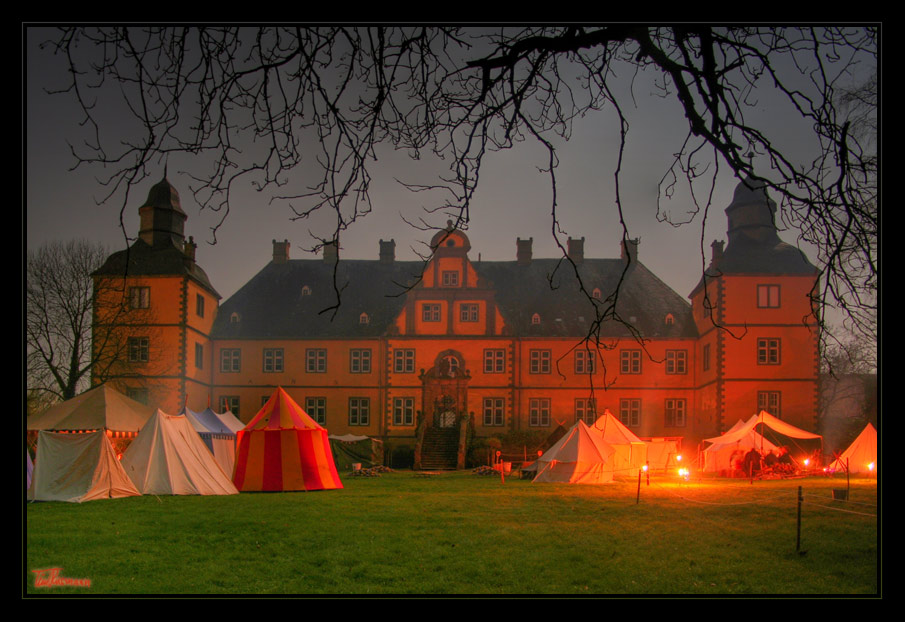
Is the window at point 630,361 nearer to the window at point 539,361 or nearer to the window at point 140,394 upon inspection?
the window at point 539,361

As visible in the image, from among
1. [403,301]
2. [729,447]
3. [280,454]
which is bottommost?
[729,447]

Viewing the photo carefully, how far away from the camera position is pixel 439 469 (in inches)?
1341

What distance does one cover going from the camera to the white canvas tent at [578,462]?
1014 inches

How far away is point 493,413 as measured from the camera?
39.2 metres

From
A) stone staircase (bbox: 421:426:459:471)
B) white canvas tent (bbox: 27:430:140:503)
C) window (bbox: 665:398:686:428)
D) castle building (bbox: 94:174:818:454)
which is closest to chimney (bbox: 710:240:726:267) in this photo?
castle building (bbox: 94:174:818:454)

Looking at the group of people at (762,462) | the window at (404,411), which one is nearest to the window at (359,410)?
the window at (404,411)

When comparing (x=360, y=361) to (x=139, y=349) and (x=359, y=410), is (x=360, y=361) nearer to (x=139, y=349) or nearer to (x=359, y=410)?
(x=359, y=410)

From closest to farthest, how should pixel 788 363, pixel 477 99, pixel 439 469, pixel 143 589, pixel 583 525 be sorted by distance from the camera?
pixel 477 99, pixel 143 589, pixel 583 525, pixel 439 469, pixel 788 363

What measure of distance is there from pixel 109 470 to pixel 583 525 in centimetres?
1104

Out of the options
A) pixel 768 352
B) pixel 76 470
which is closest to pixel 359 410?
pixel 768 352

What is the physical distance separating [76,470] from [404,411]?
21512mm

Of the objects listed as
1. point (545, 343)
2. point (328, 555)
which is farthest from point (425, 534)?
point (545, 343)

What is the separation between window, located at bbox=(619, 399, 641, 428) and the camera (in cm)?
3894
